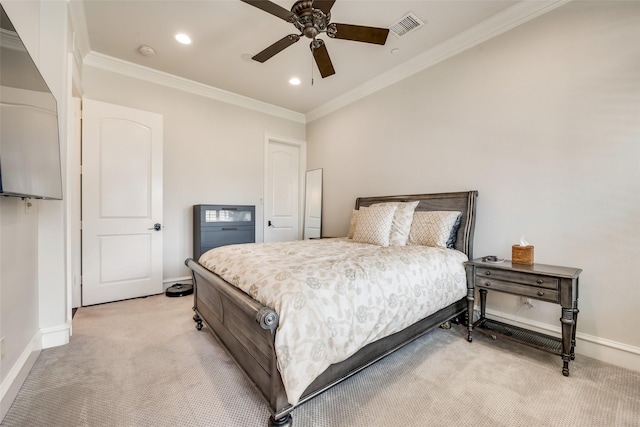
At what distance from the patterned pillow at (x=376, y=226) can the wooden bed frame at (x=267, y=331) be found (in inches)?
27.1

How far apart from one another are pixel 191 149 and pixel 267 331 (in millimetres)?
3491

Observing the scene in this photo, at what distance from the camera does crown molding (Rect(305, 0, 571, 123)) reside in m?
2.34

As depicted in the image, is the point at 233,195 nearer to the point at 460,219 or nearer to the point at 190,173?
the point at 190,173

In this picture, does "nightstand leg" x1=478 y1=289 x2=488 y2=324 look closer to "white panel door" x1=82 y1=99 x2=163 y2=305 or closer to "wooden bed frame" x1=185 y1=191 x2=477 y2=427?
"wooden bed frame" x1=185 y1=191 x2=477 y2=427

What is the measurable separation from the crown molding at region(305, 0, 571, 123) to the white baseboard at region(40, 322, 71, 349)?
427cm

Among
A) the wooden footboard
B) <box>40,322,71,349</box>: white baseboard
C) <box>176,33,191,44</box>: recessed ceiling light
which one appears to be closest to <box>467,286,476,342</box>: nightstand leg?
the wooden footboard

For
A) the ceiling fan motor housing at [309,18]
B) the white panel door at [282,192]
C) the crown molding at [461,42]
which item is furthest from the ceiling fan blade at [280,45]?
the white panel door at [282,192]

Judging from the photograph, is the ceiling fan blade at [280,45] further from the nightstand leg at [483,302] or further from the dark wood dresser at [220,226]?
the nightstand leg at [483,302]

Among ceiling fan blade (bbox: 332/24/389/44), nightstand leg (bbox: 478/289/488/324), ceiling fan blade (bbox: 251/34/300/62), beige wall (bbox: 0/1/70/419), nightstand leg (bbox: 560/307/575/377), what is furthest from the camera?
nightstand leg (bbox: 478/289/488/324)

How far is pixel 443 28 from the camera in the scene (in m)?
2.70

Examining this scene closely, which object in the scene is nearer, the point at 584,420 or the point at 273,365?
the point at 273,365

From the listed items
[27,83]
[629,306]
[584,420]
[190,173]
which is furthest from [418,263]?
[190,173]

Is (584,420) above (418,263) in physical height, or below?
below

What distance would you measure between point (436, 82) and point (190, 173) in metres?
3.52
